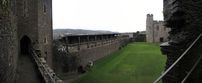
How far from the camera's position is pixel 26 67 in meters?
15.3

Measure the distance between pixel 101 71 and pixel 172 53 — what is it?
15.3 metres

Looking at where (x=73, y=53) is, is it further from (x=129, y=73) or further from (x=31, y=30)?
(x=129, y=73)

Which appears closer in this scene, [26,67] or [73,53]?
[26,67]

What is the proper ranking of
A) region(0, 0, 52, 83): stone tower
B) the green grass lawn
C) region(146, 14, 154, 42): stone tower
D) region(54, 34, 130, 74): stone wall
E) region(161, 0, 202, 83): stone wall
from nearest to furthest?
1. region(161, 0, 202, 83): stone wall
2. region(0, 0, 52, 83): stone tower
3. the green grass lawn
4. region(54, 34, 130, 74): stone wall
5. region(146, 14, 154, 42): stone tower

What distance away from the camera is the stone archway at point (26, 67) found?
13273 millimetres

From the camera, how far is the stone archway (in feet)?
43.5

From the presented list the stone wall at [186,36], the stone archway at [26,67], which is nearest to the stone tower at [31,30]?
the stone archway at [26,67]

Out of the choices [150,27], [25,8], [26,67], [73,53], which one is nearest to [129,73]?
[73,53]

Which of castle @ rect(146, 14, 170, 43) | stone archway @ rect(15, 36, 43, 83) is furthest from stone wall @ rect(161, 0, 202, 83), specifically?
castle @ rect(146, 14, 170, 43)

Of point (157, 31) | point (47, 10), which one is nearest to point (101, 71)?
point (47, 10)

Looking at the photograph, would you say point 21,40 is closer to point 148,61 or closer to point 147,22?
point 148,61

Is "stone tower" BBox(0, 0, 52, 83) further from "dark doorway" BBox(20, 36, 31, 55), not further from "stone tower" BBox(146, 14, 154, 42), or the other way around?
"stone tower" BBox(146, 14, 154, 42)

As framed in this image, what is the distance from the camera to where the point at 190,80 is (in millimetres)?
5367

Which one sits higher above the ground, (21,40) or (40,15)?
(40,15)
